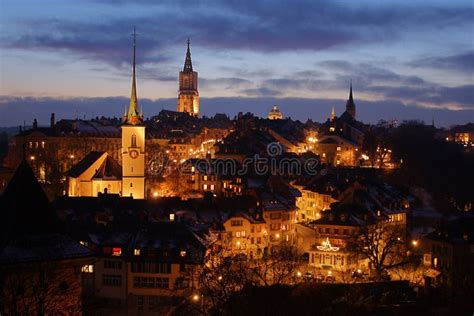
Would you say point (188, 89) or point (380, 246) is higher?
point (188, 89)

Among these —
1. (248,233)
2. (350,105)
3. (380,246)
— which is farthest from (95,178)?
(350,105)

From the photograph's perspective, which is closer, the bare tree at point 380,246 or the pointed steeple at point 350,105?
the bare tree at point 380,246

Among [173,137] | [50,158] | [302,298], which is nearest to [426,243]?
[302,298]

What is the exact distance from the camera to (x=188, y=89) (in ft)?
595

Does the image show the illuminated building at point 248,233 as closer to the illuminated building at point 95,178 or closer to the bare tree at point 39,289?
the illuminated building at point 95,178


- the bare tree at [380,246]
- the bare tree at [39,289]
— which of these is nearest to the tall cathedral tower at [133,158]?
the bare tree at [380,246]

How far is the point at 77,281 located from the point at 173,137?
89.4 m

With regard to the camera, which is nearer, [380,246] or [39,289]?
[39,289]

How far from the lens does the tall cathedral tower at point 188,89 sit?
181875 millimetres

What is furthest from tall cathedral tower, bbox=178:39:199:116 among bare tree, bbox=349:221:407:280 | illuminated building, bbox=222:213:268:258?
bare tree, bbox=349:221:407:280

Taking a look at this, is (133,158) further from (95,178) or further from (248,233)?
(248,233)

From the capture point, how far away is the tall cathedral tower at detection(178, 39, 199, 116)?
181875mm

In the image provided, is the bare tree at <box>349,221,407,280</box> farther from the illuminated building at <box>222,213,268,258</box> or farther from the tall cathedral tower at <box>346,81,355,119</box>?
the tall cathedral tower at <box>346,81,355,119</box>

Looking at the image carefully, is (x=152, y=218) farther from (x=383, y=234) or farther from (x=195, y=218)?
(x=383, y=234)
